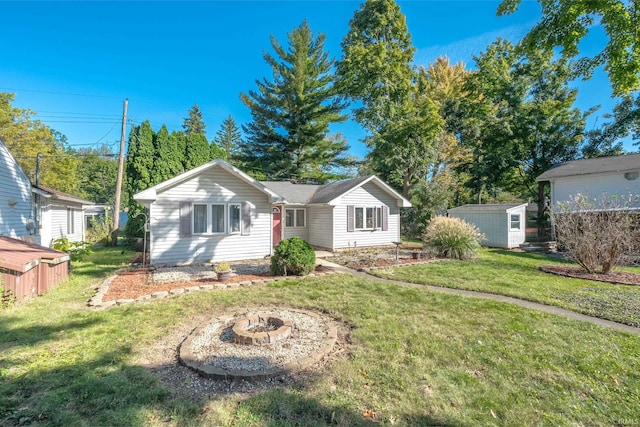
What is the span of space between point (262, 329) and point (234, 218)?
7.34 meters

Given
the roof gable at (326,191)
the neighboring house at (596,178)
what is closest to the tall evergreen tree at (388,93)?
the roof gable at (326,191)

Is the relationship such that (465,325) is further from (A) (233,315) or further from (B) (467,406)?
(A) (233,315)

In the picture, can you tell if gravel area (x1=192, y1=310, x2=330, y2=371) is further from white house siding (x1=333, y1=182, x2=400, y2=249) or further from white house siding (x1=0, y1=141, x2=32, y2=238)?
white house siding (x1=333, y1=182, x2=400, y2=249)

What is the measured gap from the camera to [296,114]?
1033 inches

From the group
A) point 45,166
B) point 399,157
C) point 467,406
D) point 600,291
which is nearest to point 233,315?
point 467,406

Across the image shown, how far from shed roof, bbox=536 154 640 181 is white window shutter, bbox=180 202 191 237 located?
20.1 m

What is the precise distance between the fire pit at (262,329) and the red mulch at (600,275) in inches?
353

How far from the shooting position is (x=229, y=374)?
10.9 feet

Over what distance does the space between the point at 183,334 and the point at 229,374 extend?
5.50 feet

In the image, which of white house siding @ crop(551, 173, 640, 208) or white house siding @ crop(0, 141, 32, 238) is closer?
white house siding @ crop(0, 141, 32, 238)

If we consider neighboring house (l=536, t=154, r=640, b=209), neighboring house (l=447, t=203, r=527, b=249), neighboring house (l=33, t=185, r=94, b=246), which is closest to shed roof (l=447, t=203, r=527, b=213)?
neighboring house (l=447, t=203, r=527, b=249)

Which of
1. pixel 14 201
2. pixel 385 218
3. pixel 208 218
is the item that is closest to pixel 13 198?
pixel 14 201

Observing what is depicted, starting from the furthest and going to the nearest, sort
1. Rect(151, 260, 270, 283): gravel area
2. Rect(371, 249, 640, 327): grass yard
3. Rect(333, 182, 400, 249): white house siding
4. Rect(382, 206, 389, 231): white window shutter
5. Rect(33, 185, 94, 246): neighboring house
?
Rect(382, 206, 389, 231): white window shutter, Rect(333, 182, 400, 249): white house siding, Rect(33, 185, 94, 246): neighboring house, Rect(151, 260, 270, 283): gravel area, Rect(371, 249, 640, 327): grass yard

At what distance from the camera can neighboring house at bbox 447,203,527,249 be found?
15102mm
